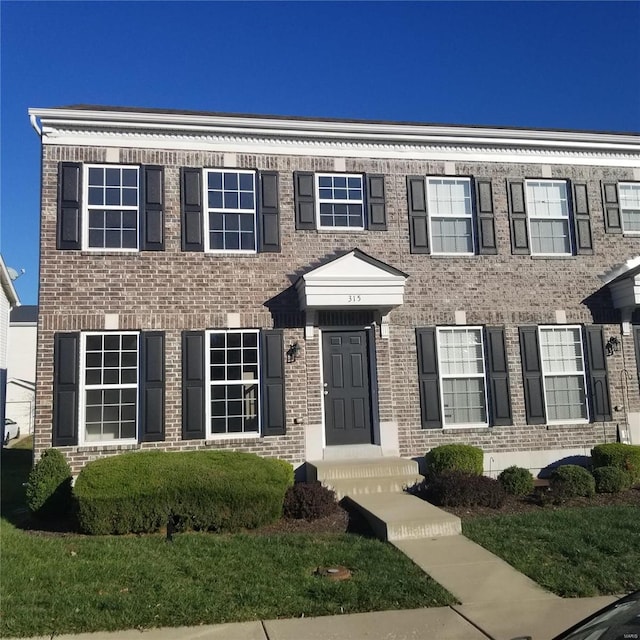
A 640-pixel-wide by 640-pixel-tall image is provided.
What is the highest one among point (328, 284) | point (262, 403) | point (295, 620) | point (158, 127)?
point (158, 127)

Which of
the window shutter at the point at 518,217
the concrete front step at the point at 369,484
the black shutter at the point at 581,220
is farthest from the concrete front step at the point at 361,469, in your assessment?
the black shutter at the point at 581,220

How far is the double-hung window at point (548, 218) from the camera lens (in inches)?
485

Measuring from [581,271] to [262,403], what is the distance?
268 inches

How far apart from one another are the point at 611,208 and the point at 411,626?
34.0 feet

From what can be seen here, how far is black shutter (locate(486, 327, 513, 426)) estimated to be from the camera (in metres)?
11.5

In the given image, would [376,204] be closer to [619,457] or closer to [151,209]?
[151,209]

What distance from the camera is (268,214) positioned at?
11.2m

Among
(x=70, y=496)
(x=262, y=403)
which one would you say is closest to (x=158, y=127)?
(x=262, y=403)

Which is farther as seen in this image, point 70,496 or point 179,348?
point 179,348

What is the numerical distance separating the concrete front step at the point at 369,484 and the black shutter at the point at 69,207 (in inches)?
232

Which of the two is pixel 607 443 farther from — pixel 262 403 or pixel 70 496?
pixel 70 496

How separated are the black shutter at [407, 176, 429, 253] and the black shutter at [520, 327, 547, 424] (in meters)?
2.55

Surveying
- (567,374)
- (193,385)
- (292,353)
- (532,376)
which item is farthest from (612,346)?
(193,385)

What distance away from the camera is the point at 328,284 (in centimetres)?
1059
